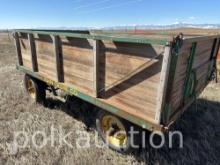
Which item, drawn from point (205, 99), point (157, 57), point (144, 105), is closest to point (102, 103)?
point (144, 105)

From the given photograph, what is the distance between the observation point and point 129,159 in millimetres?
3096

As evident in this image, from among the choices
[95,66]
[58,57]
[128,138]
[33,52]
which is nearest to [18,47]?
[33,52]

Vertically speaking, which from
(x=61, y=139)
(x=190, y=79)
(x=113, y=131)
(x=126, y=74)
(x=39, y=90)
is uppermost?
(x=126, y=74)

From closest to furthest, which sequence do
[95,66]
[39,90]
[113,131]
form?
[95,66]
[113,131]
[39,90]

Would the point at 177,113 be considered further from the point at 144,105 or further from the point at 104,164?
the point at 104,164

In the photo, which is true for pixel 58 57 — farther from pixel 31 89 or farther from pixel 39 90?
pixel 31 89

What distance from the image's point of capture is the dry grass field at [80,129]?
3125mm

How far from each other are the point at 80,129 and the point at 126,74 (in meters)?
1.91

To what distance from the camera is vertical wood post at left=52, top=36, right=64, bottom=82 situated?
3412mm

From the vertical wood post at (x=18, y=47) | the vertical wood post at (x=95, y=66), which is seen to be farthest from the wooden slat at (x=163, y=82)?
the vertical wood post at (x=18, y=47)

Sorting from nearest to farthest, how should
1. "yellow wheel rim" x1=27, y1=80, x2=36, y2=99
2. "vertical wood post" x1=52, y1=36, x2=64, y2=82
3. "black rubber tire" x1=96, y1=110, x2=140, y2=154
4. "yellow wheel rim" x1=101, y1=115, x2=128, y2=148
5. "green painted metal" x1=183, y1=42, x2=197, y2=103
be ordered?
"green painted metal" x1=183, y1=42, x2=197, y2=103, "black rubber tire" x1=96, y1=110, x2=140, y2=154, "yellow wheel rim" x1=101, y1=115, x2=128, y2=148, "vertical wood post" x1=52, y1=36, x2=64, y2=82, "yellow wheel rim" x1=27, y1=80, x2=36, y2=99

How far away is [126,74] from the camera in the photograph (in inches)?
101

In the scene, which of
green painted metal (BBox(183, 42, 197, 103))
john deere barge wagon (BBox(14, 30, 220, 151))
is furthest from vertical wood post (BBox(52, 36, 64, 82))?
green painted metal (BBox(183, 42, 197, 103))

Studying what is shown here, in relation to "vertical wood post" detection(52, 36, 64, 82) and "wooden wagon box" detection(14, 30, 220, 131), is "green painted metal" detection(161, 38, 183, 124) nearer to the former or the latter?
"wooden wagon box" detection(14, 30, 220, 131)
